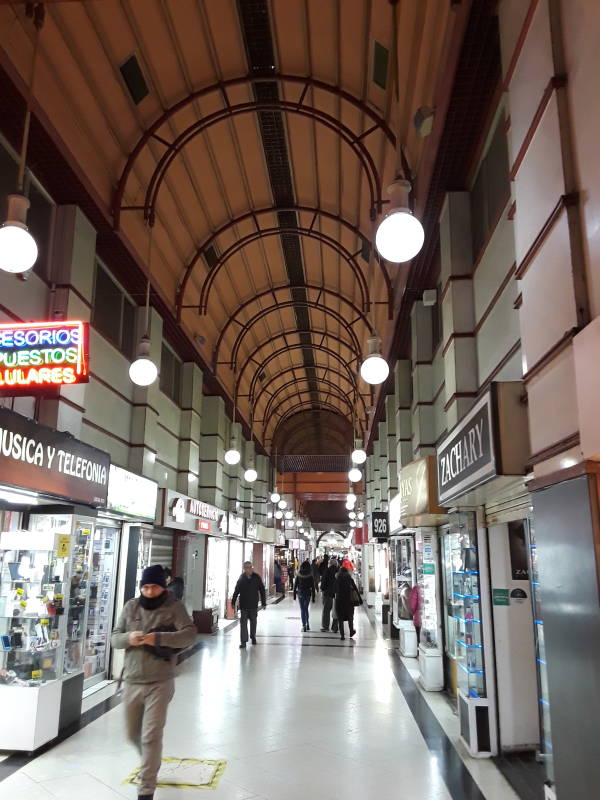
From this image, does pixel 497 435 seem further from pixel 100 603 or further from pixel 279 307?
pixel 279 307

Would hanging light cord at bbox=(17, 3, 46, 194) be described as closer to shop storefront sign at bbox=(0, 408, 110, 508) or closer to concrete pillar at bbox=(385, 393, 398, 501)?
shop storefront sign at bbox=(0, 408, 110, 508)

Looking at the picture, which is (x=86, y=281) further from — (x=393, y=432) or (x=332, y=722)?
(x=393, y=432)

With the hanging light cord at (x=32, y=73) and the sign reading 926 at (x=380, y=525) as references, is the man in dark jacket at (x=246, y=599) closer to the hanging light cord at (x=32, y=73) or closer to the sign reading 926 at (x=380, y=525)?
the sign reading 926 at (x=380, y=525)

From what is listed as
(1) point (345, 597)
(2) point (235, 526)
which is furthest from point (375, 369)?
(2) point (235, 526)

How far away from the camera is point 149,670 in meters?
4.18

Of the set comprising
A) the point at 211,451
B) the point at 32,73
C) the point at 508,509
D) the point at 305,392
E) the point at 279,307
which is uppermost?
the point at 305,392

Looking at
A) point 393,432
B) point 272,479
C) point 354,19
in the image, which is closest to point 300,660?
point 393,432

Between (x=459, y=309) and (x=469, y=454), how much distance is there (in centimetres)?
228

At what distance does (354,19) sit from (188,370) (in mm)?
7717

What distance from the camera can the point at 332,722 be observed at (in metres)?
6.38

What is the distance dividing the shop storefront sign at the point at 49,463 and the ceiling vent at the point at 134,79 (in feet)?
13.9

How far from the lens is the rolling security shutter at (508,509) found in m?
4.59

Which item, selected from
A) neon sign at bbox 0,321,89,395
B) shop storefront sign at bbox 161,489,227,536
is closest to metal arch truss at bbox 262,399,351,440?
shop storefront sign at bbox 161,489,227,536

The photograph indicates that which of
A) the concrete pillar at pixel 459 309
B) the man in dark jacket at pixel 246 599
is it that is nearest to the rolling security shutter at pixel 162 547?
the man in dark jacket at pixel 246 599
